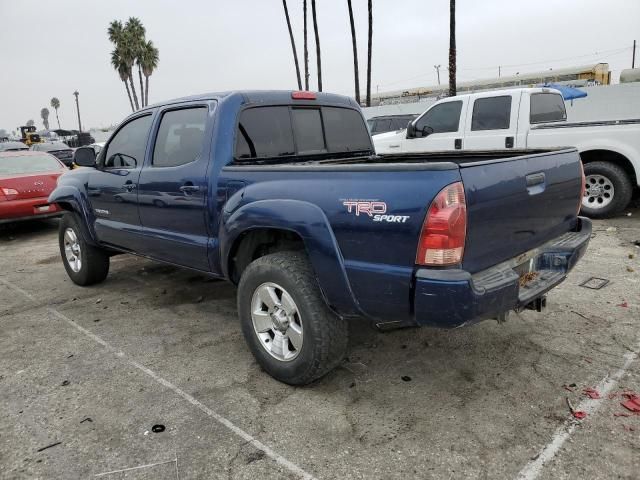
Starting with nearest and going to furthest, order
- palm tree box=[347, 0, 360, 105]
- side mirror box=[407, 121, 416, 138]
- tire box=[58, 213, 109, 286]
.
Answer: tire box=[58, 213, 109, 286]
side mirror box=[407, 121, 416, 138]
palm tree box=[347, 0, 360, 105]

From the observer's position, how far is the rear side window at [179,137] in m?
3.76

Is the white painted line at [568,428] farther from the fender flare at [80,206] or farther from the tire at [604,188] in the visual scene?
the tire at [604,188]

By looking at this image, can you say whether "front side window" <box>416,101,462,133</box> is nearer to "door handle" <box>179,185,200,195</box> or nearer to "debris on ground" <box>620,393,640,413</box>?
"door handle" <box>179,185,200,195</box>

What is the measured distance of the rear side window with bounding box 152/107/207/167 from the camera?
3.76 meters

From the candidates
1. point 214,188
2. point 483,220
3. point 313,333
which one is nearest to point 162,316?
point 214,188

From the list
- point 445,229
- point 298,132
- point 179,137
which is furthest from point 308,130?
point 445,229

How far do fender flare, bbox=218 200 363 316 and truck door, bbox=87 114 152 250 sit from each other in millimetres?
1753

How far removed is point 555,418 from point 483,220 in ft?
3.85

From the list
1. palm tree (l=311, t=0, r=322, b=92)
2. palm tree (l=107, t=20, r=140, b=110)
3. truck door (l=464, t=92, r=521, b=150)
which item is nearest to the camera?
truck door (l=464, t=92, r=521, b=150)

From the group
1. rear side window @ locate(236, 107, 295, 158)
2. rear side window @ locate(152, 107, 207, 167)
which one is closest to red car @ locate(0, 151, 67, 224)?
rear side window @ locate(152, 107, 207, 167)

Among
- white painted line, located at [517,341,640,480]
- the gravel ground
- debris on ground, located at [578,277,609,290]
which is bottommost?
white painted line, located at [517,341,640,480]

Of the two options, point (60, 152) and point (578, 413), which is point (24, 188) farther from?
point (60, 152)

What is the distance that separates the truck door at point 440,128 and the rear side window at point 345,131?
3615mm

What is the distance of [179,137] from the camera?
3.96 m
